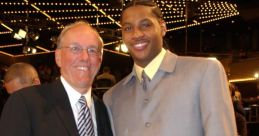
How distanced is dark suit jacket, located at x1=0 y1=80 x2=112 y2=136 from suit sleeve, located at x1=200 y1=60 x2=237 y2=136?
601mm

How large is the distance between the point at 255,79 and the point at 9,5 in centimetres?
1087

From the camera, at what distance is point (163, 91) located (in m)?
2.24

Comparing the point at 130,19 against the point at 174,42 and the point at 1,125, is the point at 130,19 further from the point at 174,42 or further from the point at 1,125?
the point at 174,42

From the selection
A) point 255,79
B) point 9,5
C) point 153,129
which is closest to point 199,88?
point 153,129

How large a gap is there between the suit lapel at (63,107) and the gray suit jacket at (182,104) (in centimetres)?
33

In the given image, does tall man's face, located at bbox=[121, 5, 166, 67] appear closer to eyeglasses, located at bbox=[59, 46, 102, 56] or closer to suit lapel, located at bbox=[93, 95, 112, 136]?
eyeglasses, located at bbox=[59, 46, 102, 56]

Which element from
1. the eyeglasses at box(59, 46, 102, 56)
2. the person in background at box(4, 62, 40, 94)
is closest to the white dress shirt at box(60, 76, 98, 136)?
the eyeglasses at box(59, 46, 102, 56)

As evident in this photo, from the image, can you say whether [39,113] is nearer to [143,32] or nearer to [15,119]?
[15,119]

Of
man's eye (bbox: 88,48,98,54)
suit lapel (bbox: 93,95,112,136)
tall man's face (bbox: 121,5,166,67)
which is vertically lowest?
suit lapel (bbox: 93,95,112,136)

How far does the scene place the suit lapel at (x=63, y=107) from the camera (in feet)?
6.85

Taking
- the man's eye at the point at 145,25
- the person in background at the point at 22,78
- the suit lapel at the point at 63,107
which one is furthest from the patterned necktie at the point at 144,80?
the person in background at the point at 22,78

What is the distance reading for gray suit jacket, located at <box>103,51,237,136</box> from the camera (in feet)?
6.77

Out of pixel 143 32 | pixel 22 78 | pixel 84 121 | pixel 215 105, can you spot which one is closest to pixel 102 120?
pixel 84 121

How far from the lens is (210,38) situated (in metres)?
21.7
